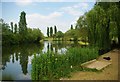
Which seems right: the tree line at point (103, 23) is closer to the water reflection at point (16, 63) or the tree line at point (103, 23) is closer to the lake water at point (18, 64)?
the lake water at point (18, 64)

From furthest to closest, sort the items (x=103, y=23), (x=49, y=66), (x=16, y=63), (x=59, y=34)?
(x=59, y=34) → (x=16, y=63) → (x=103, y=23) → (x=49, y=66)

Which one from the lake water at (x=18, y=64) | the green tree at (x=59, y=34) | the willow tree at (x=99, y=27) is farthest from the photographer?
the green tree at (x=59, y=34)

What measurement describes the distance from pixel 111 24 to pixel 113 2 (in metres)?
1.80

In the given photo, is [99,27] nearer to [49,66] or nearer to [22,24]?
[49,66]

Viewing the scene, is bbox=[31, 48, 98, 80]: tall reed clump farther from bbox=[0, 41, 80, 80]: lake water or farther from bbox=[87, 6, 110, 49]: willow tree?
bbox=[87, 6, 110, 49]: willow tree

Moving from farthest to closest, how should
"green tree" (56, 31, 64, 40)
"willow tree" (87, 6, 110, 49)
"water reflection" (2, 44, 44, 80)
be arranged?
"green tree" (56, 31, 64, 40), "willow tree" (87, 6, 110, 49), "water reflection" (2, 44, 44, 80)

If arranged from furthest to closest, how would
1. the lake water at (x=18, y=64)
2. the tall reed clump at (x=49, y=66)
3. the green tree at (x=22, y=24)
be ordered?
the green tree at (x=22, y=24) < the lake water at (x=18, y=64) < the tall reed clump at (x=49, y=66)

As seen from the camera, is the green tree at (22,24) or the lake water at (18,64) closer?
the lake water at (18,64)

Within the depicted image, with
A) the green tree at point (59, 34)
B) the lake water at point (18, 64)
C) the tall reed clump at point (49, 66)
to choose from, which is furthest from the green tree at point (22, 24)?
the tall reed clump at point (49, 66)

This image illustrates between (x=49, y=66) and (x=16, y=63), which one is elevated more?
(x=49, y=66)

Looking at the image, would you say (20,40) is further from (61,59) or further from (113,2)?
(61,59)

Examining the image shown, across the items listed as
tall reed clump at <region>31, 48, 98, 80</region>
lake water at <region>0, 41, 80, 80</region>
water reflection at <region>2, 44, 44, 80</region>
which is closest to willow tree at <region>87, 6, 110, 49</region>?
lake water at <region>0, 41, 80, 80</region>

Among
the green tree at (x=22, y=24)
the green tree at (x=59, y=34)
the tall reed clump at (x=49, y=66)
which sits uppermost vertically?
the green tree at (x=22, y=24)

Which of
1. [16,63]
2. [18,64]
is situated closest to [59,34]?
[16,63]
